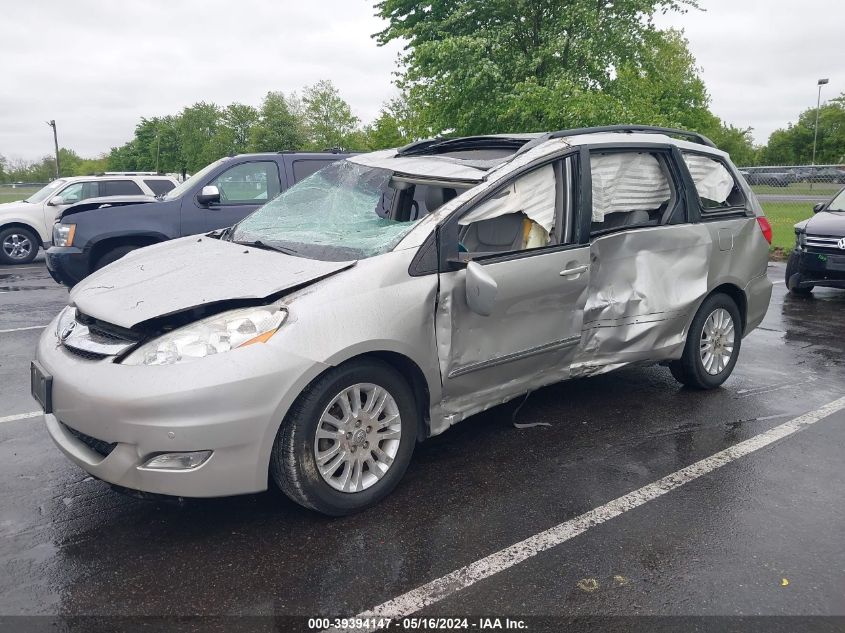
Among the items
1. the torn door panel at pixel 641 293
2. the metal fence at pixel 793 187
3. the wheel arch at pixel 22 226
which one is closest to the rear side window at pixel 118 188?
the wheel arch at pixel 22 226

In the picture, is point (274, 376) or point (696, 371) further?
point (696, 371)

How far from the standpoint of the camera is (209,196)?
762cm

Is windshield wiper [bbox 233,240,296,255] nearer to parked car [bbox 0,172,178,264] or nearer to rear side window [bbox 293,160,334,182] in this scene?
rear side window [bbox 293,160,334,182]

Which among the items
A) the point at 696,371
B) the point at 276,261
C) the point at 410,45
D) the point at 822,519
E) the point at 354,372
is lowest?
the point at 822,519

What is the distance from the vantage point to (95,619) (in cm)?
263

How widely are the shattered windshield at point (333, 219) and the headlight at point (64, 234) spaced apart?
Answer: 4.59 m

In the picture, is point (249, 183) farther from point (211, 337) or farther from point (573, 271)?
point (211, 337)

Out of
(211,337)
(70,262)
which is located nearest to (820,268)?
(211,337)

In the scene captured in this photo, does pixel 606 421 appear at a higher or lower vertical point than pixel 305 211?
lower

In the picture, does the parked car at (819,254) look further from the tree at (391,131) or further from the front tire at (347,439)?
the tree at (391,131)

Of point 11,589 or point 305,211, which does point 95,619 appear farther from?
point 305,211

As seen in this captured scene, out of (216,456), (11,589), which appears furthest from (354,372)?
(11,589)

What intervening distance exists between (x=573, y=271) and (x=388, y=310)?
1340mm

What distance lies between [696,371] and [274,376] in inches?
132
